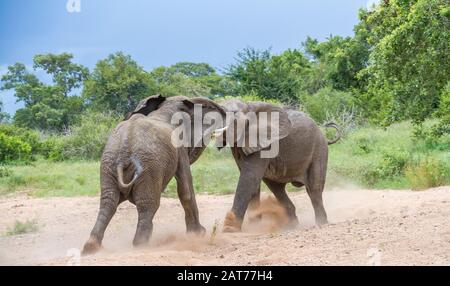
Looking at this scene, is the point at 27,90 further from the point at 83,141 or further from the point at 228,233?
the point at 228,233

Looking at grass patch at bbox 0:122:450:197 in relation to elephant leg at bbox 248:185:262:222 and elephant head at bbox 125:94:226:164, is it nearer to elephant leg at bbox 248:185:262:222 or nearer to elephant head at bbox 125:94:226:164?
elephant leg at bbox 248:185:262:222

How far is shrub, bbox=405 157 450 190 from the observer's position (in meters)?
13.8

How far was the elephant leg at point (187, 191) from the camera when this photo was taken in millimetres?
8898

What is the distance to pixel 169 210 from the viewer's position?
500 inches

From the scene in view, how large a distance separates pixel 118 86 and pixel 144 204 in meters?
23.8

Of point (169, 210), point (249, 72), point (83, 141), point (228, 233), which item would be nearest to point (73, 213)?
point (169, 210)

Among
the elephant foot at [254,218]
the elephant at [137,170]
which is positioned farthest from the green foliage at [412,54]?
the elephant at [137,170]

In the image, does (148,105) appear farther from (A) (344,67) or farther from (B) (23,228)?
(A) (344,67)

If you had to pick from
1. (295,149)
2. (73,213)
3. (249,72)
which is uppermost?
(249,72)

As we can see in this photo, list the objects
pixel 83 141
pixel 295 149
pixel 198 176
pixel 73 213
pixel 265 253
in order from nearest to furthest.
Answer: pixel 265 253 < pixel 295 149 < pixel 73 213 < pixel 198 176 < pixel 83 141

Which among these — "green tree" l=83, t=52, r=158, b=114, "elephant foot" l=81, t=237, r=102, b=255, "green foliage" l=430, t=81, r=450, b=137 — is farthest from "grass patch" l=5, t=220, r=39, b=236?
"green tree" l=83, t=52, r=158, b=114

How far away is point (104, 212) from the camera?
Answer: 7.93 m

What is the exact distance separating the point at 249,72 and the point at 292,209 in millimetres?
20455
